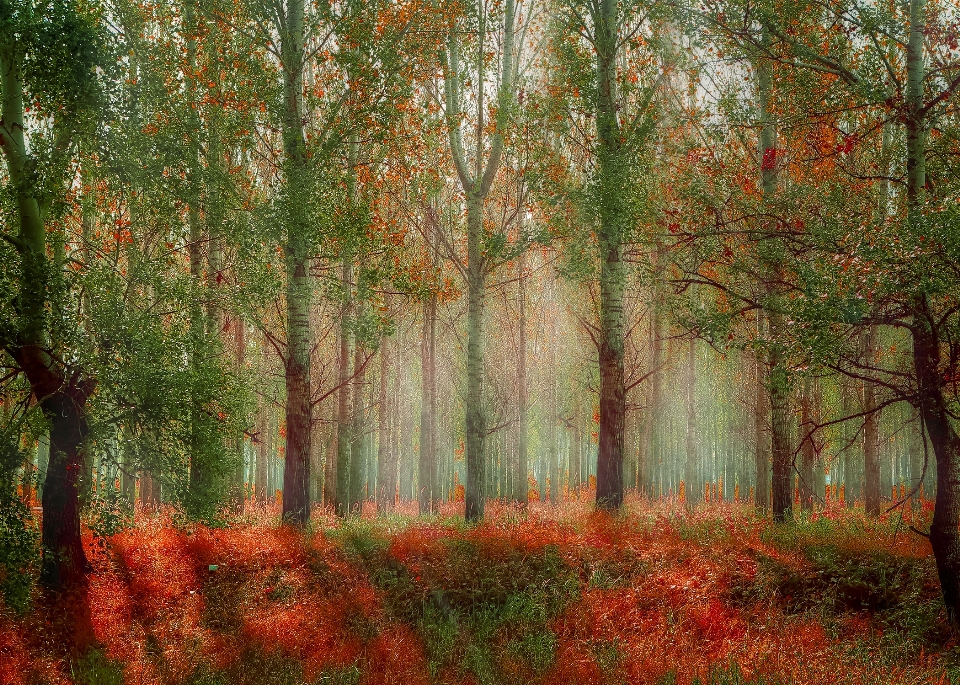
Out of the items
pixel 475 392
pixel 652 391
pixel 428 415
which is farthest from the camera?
pixel 652 391

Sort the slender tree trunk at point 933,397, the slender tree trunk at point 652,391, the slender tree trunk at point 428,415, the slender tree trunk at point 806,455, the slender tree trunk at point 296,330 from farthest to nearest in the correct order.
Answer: the slender tree trunk at point 652,391
the slender tree trunk at point 428,415
the slender tree trunk at point 806,455
the slender tree trunk at point 296,330
the slender tree trunk at point 933,397

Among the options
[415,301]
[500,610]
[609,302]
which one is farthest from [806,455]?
[500,610]

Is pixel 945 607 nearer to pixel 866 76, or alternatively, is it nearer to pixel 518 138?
pixel 866 76

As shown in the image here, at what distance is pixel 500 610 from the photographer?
9633 mm

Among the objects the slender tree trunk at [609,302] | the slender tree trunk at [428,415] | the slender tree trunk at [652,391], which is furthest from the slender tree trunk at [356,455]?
the slender tree trunk at [652,391]

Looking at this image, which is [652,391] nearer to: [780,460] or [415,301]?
[780,460]

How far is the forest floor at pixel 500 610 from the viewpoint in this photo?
798 centimetres

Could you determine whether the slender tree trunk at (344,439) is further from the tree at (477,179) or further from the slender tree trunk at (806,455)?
the slender tree trunk at (806,455)

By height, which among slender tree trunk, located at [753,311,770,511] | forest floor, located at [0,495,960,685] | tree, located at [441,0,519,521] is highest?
tree, located at [441,0,519,521]

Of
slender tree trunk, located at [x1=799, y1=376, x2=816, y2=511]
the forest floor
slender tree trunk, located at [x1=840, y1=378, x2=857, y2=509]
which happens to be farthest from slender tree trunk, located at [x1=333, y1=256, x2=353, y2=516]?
slender tree trunk, located at [x1=840, y1=378, x2=857, y2=509]

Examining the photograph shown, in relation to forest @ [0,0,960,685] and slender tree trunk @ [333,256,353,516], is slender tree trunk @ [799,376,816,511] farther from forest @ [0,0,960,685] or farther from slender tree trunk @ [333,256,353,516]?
slender tree trunk @ [333,256,353,516]

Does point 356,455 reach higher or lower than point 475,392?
lower

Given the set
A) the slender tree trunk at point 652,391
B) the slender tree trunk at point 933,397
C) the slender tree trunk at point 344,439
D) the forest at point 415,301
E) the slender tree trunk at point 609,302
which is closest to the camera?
the forest at point 415,301

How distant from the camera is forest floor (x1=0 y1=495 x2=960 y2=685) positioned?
7977mm
